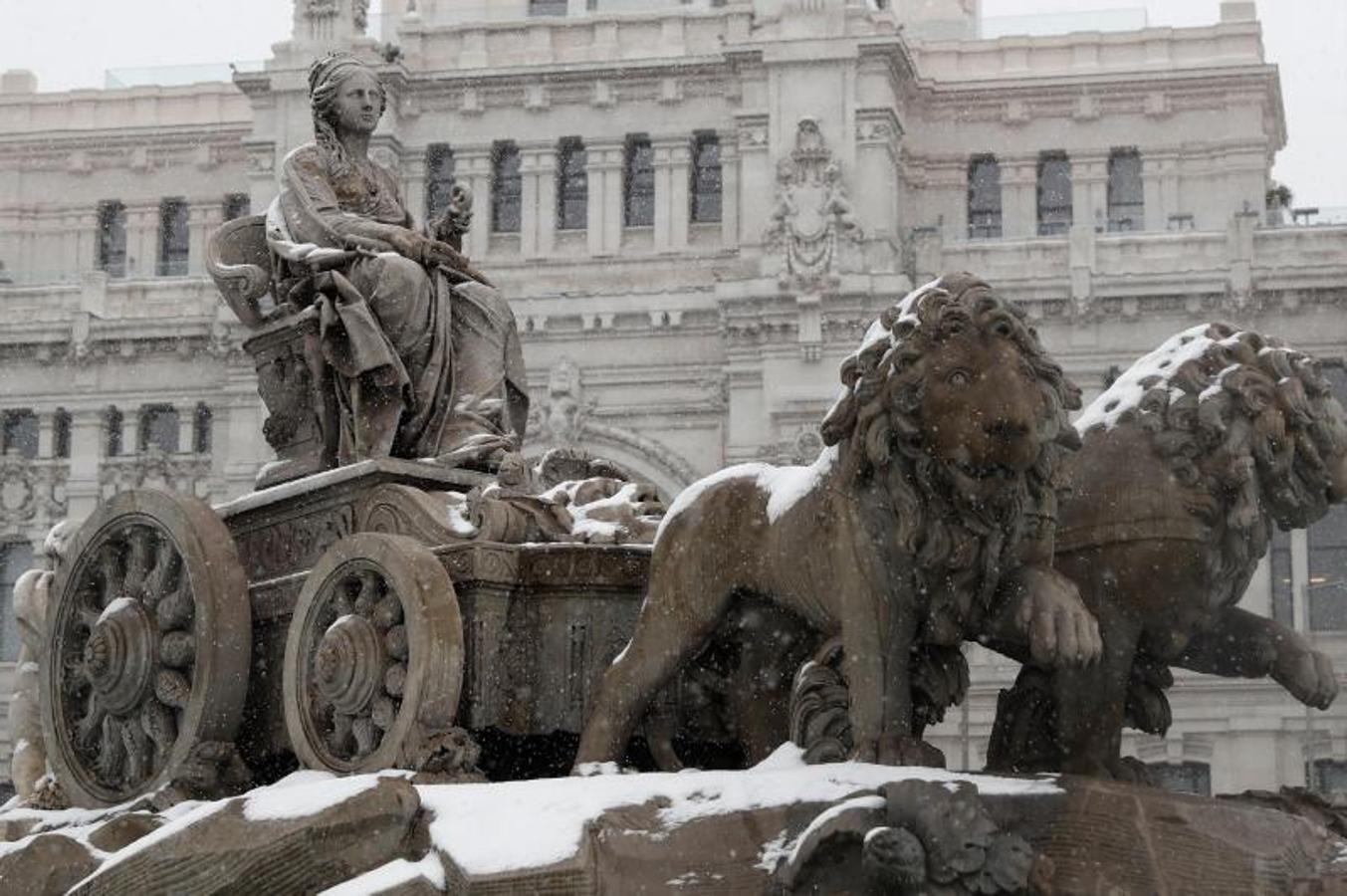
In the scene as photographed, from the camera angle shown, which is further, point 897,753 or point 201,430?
point 201,430

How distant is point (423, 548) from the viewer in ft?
29.6

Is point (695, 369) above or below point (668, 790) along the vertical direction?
above

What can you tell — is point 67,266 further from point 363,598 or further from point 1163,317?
point 363,598

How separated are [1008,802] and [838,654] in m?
0.98

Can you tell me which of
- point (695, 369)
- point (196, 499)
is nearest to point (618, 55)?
point (695, 369)

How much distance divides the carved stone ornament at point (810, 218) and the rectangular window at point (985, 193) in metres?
5.86

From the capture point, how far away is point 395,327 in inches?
408

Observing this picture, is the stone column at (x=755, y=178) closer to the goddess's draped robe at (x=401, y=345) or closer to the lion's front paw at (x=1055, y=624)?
the goddess's draped robe at (x=401, y=345)

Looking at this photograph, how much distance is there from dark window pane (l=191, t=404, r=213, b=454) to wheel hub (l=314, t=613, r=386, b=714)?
139ft

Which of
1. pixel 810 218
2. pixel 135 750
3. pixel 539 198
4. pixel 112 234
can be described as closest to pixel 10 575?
pixel 112 234

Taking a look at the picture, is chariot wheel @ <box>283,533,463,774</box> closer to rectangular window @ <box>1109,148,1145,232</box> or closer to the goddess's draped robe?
the goddess's draped robe

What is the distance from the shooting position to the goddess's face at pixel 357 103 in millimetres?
11117

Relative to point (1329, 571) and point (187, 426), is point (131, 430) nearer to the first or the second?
point (187, 426)

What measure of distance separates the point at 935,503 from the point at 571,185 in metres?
43.9
